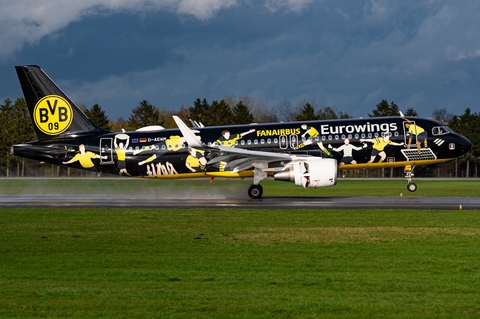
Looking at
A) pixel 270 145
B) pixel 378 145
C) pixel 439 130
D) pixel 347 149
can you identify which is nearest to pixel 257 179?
pixel 270 145

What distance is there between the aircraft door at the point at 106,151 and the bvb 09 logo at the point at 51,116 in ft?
7.47

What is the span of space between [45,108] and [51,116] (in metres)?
0.59

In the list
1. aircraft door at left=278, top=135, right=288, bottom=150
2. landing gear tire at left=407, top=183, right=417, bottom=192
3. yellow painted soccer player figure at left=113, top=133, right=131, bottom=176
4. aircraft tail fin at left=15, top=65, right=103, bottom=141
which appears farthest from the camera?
landing gear tire at left=407, top=183, right=417, bottom=192

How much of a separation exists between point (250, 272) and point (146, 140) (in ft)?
81.9

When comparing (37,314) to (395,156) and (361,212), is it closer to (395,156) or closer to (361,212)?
(361,212)

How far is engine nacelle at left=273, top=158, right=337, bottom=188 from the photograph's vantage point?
3331cm

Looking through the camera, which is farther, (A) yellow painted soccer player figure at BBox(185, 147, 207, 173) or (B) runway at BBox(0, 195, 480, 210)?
(A) yellow painted soccer player figure at BBox(185, 147, 207, 173)

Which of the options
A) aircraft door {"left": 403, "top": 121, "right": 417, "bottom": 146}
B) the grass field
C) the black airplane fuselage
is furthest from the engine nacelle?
the grass field

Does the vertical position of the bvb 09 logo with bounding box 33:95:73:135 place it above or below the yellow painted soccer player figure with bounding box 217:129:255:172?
above

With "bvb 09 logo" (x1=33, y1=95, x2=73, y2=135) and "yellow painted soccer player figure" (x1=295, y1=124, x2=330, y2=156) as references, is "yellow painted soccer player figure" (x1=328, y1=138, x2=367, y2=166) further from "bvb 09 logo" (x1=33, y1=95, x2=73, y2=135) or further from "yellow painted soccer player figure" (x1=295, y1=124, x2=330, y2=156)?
"bvb 09 logo" (x1=33, y1=95, x2=73, y2=135)

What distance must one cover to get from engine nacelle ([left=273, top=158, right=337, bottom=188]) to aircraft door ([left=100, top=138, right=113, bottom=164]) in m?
10.5

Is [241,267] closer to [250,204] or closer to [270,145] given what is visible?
[250,204]

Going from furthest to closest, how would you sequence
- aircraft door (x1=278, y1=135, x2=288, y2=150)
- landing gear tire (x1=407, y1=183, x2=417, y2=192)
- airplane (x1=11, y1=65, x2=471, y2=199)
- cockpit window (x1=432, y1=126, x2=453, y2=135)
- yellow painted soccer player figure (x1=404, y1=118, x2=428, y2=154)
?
landing gear tire (x1=407, y1=183, x2=417, y2=192), cockpit window (x1=432, y1=126, x2=453, y2=135), yellow painted soccer player figure (x1=404, y1=118, x2=428, y2=154), aircraft door (x1=278, y1=135, x2=288, y2=150), airplane (x1=11, y1=65, x2=471, y2=199)

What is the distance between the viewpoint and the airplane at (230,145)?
3600 centimetres
